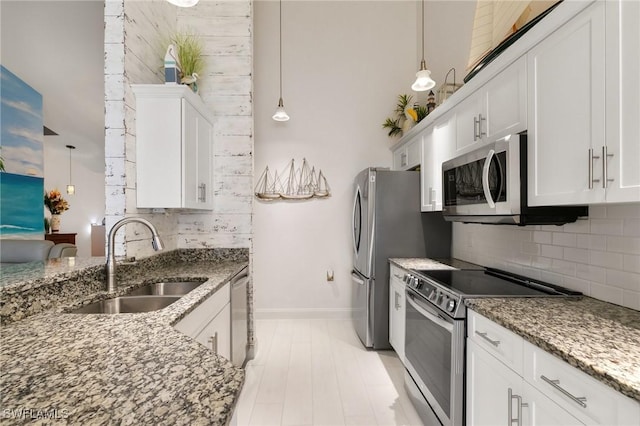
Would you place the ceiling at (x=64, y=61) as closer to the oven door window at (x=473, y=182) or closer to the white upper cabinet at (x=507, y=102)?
the oven door window at (x=473, y=182)

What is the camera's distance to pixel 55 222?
2.04 m

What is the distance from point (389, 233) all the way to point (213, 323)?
1803 mm

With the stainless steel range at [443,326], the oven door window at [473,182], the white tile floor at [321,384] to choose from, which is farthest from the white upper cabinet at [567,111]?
the white tile floor at [321,384]

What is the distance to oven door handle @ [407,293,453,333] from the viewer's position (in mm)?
1689

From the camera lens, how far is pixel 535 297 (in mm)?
1582

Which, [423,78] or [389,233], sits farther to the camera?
[389,233]

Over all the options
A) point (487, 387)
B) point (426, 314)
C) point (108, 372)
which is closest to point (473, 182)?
point (426, 314)

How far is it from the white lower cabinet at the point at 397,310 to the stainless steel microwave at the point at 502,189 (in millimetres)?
901

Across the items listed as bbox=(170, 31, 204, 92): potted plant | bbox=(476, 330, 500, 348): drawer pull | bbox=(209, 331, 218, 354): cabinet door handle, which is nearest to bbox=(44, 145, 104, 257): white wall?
bbox=(170, 31, 204, 92): potted plant

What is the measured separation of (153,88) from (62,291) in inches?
55.6

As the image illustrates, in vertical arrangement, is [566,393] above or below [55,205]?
below

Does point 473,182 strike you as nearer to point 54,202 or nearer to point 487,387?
point 487,387

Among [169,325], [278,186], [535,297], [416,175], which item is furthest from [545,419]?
[278,186]

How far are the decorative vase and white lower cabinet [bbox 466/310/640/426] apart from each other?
2.51 m
